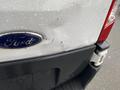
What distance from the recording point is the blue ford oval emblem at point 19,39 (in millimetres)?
1135

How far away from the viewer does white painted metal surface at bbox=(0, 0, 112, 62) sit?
107 centimetres

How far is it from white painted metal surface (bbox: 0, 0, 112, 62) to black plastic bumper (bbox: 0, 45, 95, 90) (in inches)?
1.7

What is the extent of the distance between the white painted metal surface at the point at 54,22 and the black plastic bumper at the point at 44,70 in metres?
0.04

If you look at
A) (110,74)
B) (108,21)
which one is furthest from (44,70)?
(110,74)

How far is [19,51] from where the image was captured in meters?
1.22

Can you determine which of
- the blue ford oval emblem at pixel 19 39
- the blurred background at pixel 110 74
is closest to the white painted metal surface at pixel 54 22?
the blue ford oval emblem at pixel 19 39

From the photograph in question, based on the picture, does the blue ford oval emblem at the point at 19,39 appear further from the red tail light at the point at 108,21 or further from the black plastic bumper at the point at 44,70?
the red tail light at the point at 108,21

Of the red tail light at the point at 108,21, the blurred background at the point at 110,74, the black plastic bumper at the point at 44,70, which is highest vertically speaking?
the red tail light at the point at 108,21

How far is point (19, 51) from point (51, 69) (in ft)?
0.91

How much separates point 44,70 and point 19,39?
1.02 feet

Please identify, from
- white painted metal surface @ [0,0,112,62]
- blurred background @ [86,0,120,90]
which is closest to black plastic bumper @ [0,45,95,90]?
white painted metal surface @ [0,0,112,62]

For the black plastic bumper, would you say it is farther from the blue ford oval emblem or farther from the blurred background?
the blurred background

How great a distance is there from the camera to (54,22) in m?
1.18

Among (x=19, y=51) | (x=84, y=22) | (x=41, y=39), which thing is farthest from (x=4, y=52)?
(x=84, y=22)
